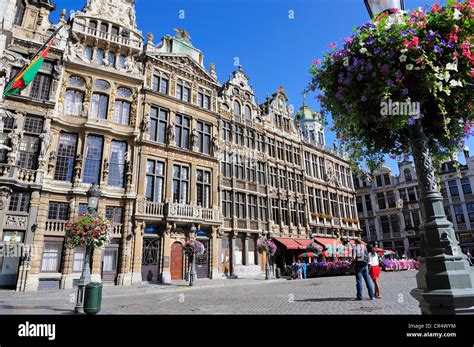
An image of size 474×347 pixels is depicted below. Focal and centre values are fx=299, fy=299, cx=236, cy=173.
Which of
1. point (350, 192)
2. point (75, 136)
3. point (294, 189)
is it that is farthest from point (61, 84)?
point (350, 192)

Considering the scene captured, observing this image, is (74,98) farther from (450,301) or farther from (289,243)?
(450,301)

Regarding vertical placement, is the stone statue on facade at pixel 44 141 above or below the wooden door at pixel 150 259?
above

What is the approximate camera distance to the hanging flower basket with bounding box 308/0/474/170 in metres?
3.94

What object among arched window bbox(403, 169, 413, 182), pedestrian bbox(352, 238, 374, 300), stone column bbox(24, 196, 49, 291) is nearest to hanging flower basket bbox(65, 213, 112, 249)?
stone column bbox(24, 196, 49, 291)

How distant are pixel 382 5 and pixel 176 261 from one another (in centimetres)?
2095

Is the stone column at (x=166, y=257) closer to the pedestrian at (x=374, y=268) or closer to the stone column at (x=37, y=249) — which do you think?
the stone column at (x=37, y=249)

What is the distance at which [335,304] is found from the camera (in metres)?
8.95

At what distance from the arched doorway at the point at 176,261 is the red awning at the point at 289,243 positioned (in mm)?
9912

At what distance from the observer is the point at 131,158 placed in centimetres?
2175

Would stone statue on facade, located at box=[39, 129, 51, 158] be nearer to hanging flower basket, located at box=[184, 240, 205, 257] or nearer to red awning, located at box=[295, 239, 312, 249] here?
hanging flower basket, located at box=[184, 240, 205, 257]

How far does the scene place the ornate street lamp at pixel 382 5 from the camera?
15.1ft

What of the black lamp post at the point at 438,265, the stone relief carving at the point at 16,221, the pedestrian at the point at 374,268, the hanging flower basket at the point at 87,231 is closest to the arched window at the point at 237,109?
the stone relief carving at the point at 16,221

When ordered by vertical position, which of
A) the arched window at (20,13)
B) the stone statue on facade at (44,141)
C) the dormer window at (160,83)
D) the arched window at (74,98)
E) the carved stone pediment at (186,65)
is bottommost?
the stone statue on facade at (44,141)
